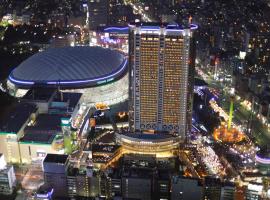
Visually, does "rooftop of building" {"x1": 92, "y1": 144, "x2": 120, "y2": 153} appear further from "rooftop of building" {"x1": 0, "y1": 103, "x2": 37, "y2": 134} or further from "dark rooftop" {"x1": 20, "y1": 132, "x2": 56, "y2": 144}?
"rooftop of building" {"x1": 0, "y1": 103, "x2": 37, "y2": 134}

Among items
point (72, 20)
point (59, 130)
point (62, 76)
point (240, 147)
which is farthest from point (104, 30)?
point (240, 147)

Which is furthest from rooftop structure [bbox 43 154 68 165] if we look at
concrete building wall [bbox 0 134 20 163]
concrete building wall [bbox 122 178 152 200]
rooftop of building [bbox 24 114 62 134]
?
rooftop of building [bbox 24 114 62 134]

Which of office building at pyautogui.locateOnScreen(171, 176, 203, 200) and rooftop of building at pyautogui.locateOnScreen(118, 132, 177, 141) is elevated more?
rooftop of building at pyautogui.locateOnScreen(118, 132, 177, 141)

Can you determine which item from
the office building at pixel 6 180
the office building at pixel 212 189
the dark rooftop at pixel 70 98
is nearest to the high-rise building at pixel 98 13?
the dark rooftop at pixel 70 98

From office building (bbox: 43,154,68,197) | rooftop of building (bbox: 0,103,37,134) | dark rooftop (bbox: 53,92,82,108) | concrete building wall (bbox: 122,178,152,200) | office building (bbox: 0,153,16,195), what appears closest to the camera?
concrete building wall (bbox: 122,178,152,200)

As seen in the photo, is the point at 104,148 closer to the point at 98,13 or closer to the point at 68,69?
the point at 68,69

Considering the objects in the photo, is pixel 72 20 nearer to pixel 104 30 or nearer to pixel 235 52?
pixel 104 30
